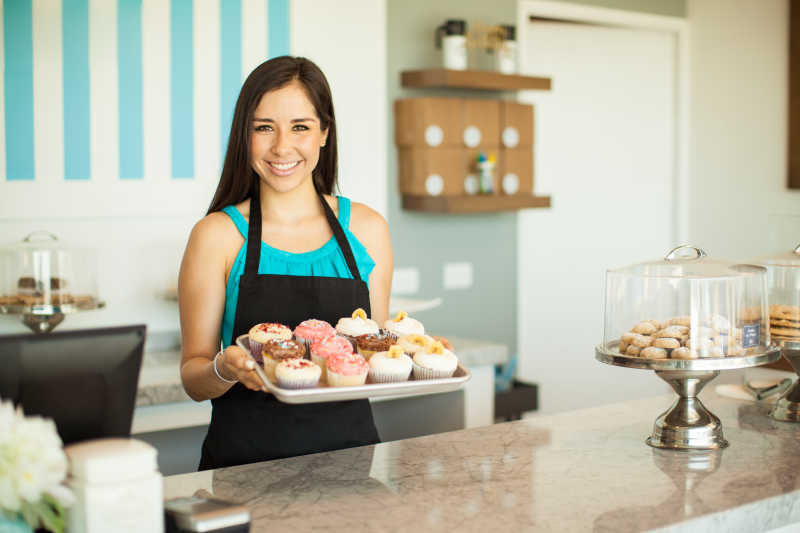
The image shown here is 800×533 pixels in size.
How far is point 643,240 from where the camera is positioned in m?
4.91

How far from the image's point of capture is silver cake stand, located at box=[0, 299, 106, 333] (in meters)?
2.87

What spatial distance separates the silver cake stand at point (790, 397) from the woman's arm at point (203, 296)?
1.20m

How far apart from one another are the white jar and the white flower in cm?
7

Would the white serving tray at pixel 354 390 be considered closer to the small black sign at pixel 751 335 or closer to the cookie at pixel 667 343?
the cookie at pixel 667 343

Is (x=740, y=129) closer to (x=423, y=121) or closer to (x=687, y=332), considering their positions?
(x=423, y=121)

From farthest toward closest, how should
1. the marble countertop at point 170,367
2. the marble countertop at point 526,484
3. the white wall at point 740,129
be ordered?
the white wall at point 740,129, the marble countertop at point 170,367, the marble countertop at point 526,484

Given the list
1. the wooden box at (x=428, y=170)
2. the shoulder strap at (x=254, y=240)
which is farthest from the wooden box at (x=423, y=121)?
the shoulder strap at (x=254, y=240)

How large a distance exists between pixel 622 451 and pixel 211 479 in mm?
799

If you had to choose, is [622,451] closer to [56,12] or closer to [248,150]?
[248,150]

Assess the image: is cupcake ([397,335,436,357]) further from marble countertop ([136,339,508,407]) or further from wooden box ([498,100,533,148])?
wooden box ([498,100,533,148])

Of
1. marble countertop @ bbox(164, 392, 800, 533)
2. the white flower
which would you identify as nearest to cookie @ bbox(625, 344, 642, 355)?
marble countertop @ bbox(164, 392, 800, 533)

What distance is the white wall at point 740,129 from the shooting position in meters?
4.65

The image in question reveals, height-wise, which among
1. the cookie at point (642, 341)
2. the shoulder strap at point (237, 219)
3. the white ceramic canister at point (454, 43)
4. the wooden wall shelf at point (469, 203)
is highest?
the white ceramic canister at point (454, 43)

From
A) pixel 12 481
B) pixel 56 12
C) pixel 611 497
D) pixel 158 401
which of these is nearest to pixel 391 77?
pixel 56 12
